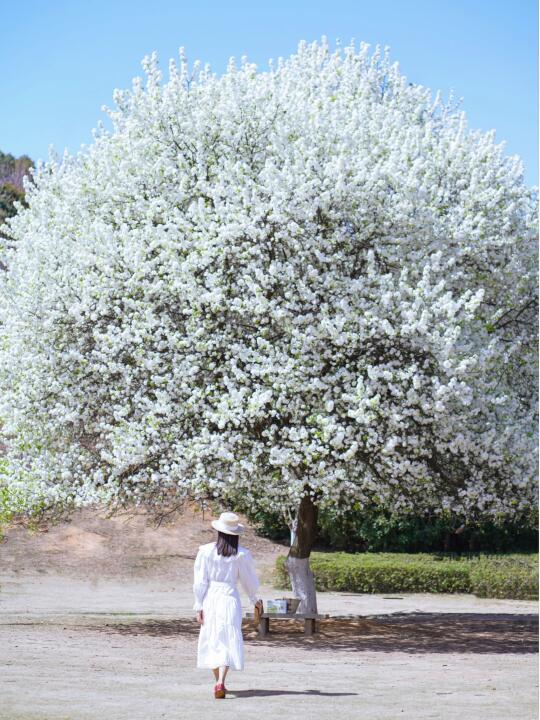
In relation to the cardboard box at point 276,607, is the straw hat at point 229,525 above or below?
above

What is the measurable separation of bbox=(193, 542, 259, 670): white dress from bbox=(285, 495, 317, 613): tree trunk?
7.07 m

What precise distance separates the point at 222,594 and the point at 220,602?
10cm

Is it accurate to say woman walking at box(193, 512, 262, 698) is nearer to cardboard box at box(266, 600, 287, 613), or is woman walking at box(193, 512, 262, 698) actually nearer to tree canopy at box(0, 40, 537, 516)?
tree canopy at box(0, 40, 537, 516)

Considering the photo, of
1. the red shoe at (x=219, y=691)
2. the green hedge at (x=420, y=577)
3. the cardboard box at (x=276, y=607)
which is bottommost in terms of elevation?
the red shoe at (x=219, y=691)

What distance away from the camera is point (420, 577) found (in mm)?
26312

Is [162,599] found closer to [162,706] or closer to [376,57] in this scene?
[376,57]

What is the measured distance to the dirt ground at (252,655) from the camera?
996 centimetres

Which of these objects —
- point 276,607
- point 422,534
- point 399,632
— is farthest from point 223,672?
point 422,534

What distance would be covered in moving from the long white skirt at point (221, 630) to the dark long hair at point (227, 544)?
34 centimetres

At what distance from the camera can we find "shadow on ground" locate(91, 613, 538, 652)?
16.7m

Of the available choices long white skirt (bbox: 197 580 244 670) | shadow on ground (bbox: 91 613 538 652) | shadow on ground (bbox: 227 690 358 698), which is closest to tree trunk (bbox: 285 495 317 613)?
shadow on ground (bbox: 91 613 538 652)

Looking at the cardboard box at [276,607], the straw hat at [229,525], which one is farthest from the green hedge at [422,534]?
the straw hat at [229,525]

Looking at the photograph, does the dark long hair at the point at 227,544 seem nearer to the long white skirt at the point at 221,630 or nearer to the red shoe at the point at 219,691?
the long white skirt at the point at 221,630

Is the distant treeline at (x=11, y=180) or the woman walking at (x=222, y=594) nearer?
the woman walking at (x=222, y=594)
